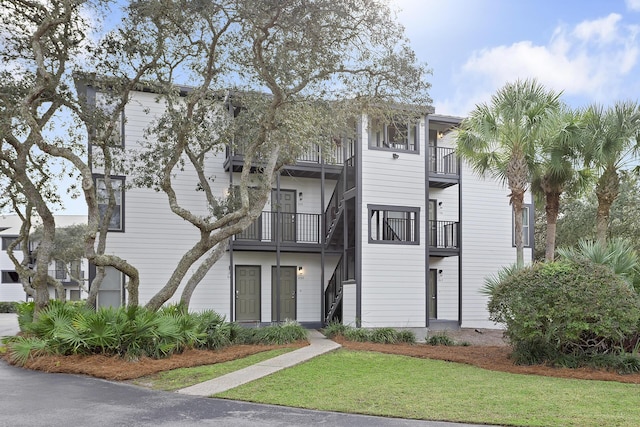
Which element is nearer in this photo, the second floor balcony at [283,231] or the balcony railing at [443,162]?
the second floor balcony at [283,231]

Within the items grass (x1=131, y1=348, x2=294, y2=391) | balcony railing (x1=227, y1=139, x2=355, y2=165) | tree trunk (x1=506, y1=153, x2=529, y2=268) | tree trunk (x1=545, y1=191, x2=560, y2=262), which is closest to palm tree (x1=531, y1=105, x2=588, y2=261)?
tree trunk (x1=545, y1=191, x2=560, y2=262)

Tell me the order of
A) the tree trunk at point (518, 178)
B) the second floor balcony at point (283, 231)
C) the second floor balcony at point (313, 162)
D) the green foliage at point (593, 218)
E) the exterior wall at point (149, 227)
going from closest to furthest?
the tree trunk at point (518, 178)
the exterior wall at point (149, 227)
the second floor balcony at point (313, 162)
the second floor balcony at point (283, 231)
the green foliage at point (593, 218)

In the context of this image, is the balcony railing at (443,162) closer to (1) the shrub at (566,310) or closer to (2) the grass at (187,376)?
(1) the shrub at (566,310)

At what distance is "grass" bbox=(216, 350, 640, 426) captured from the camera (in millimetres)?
6531

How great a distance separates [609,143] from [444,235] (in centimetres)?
679

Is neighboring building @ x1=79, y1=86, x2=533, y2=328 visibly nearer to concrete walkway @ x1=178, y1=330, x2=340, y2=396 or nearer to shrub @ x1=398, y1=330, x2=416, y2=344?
shrub @ x1=398, y1=330, x2=416, y2=344

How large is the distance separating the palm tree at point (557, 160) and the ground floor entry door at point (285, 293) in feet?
27.8

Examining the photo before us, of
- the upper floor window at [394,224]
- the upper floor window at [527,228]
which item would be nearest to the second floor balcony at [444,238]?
the upper floor window at [394,224]

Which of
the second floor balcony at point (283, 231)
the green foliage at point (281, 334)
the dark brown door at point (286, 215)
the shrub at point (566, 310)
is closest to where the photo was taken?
the shrub at point (566, 310)

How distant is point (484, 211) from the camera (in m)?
20.0

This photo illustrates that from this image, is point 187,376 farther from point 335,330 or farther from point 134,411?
point 335,330

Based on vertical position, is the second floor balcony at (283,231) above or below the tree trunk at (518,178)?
below

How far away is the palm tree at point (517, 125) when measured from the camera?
14086mm

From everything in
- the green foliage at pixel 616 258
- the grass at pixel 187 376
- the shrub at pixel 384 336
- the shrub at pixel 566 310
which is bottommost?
the shrub at pixel 384 336
